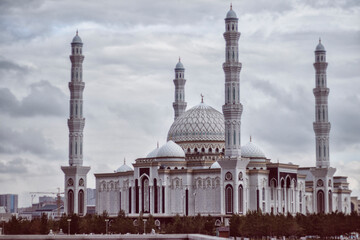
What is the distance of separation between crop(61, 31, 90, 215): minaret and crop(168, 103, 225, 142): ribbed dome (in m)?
13.8

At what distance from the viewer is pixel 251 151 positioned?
126 m

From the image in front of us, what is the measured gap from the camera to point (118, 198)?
13050cm

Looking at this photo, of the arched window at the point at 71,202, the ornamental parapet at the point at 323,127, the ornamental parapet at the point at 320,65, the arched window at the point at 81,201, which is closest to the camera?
the arched window at the point at 71,202

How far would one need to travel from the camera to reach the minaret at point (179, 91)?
5517 inches

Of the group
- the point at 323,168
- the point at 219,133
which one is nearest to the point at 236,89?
the point at 219,133

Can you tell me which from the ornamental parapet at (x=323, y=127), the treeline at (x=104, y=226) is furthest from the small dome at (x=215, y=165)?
the ornamental parapet at (x=323, y=127)

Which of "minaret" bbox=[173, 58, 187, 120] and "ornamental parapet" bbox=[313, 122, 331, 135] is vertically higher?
"minaret" bbox=[173, 58, 187, 120]

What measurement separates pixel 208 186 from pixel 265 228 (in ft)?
78.1

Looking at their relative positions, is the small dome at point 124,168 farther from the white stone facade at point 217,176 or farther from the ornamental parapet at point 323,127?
the ornamental parapet at point 323,127

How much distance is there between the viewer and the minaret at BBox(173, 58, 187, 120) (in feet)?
460

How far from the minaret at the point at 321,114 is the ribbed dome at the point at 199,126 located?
1324 centimetres

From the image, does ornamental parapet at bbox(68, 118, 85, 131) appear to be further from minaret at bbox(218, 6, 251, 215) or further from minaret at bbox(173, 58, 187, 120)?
minaret at bbox(218, 6, 251, 215)

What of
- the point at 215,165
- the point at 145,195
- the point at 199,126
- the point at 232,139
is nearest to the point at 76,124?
the point at 145,195

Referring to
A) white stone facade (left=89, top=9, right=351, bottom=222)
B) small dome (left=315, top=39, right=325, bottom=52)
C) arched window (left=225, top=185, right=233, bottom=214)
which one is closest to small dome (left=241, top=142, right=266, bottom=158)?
white stone facade (left=89, top=9, right=351, bottom=222)
